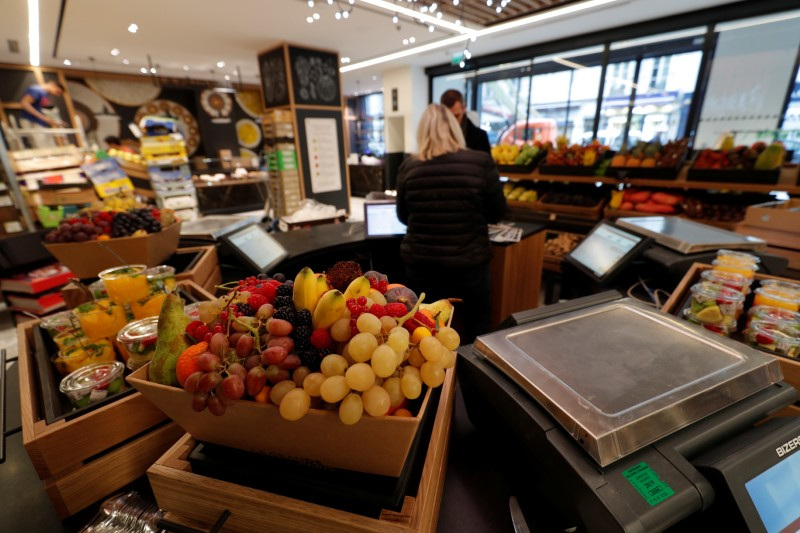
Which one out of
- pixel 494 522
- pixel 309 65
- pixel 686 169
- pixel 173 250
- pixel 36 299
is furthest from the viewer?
pixel 309 65

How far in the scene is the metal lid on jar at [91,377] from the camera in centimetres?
80

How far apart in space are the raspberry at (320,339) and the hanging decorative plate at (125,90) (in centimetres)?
1159

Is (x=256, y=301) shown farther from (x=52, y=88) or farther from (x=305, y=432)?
(x=52, y=88)

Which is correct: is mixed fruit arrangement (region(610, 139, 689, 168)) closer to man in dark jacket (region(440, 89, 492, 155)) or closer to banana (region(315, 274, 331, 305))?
man in dark jacket (region(440, 89, 492, 155))

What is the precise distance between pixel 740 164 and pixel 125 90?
12.1 metres

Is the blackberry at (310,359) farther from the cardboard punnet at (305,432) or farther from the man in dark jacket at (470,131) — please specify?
the man in dark jacket at (470,131)

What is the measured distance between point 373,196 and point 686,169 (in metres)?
3.03

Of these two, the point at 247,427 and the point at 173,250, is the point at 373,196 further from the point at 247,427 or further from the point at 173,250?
the point at 247,427

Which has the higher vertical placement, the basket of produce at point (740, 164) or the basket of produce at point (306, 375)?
the basket of produce at point (740, 164)

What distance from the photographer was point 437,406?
704mm

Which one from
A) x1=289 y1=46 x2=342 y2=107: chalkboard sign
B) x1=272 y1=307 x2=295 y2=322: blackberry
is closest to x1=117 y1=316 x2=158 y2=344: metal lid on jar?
x1=272 y1=307 x2=295 y2=322: blackberry

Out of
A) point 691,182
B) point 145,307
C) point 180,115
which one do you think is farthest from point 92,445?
point 180,115

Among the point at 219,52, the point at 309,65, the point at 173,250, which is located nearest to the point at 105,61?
the point at 219,52

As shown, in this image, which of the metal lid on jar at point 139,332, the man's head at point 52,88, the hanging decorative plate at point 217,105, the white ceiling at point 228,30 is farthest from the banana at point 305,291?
the hanging decorative plate at point 217,105
